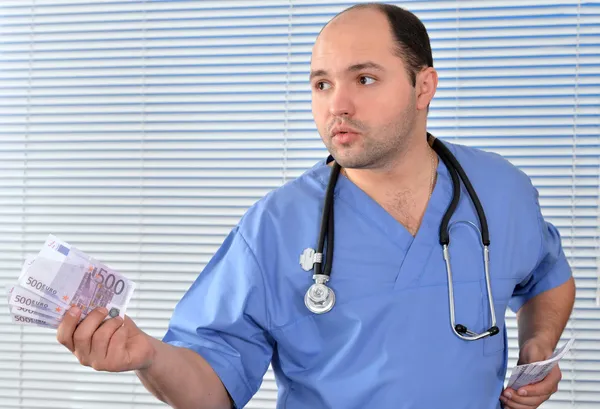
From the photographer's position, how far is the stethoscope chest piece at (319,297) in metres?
1.29

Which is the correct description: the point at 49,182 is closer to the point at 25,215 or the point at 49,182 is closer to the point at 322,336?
the point at 25,215

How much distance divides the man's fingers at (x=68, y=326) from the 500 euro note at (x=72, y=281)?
2 cm

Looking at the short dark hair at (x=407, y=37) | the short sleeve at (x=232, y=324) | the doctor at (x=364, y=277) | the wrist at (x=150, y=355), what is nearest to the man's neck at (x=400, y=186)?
the doctor at (x=364, y=277)

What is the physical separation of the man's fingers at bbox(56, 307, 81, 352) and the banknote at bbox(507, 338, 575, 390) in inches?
32.4

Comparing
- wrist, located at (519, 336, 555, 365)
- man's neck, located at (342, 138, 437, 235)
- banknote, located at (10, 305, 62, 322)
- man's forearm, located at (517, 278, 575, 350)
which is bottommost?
wrist, located at (519, 336, 555, 365)

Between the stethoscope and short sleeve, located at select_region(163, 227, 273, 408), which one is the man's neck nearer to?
the stethoscope

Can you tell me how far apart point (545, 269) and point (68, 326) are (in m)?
1.06

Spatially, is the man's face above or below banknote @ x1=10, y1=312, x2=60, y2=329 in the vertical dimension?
above

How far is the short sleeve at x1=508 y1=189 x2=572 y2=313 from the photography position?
1550 millimetres

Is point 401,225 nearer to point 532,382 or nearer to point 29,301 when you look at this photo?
point 532,382

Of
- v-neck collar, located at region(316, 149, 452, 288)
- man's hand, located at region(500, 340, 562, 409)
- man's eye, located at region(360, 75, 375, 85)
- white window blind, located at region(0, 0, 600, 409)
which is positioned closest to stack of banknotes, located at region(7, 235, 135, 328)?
v-neck collar, located at region(316, 149, 452, 288)

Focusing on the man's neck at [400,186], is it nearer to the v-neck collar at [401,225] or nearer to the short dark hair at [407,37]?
the v-neck collar at [401,225]

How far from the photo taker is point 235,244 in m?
1.40

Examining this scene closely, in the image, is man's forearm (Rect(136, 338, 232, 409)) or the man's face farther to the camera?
the man's face
